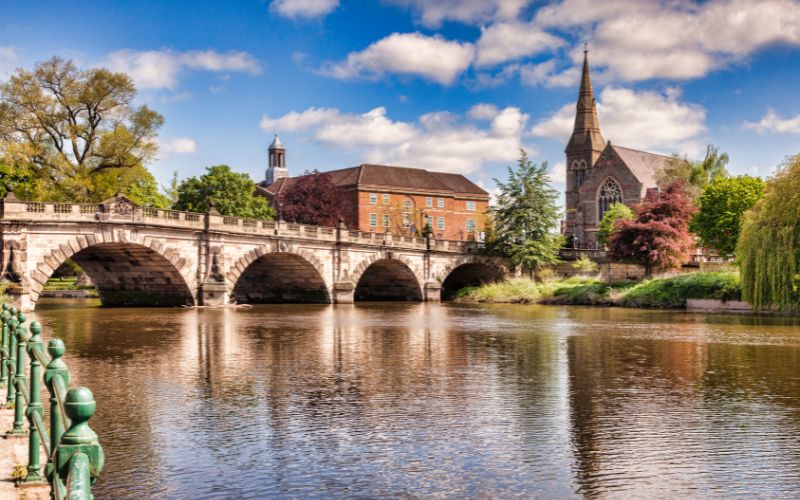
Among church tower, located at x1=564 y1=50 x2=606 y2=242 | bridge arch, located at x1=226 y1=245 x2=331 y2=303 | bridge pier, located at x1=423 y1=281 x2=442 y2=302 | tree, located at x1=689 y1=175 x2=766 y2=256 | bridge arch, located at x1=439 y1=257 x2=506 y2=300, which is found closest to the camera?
bridge arch, located at x1=226 y1=245 x2=331 y2=303

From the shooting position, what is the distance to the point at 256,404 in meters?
13.1

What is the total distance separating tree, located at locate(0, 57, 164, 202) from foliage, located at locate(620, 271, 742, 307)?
32873 millimetres

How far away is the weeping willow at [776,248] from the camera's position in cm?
3372

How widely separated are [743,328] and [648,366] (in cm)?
1357

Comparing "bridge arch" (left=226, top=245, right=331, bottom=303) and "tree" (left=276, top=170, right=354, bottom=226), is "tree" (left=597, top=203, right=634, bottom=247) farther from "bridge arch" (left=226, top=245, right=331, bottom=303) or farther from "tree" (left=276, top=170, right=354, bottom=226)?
"bridge arch" (left=226, top=245, right=331, bottom=303)

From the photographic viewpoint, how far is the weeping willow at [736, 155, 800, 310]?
33.7 meters

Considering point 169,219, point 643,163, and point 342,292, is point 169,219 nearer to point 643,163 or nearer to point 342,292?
point 342,292

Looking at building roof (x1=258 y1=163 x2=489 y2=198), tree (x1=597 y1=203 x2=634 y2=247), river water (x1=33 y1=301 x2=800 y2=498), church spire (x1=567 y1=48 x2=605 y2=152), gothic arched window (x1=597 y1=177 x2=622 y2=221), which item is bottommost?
river water (x1=33 y1=301 x2=800 y2=498)

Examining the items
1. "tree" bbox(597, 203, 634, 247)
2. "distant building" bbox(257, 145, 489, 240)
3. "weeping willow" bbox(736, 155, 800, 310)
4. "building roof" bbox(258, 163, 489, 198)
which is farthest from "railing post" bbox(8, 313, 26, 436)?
"building roof" bbox(258, 163, 489, 198)

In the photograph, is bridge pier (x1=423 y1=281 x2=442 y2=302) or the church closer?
A: bridge pier (x1=423 y1=281 x2=442 y2=302)

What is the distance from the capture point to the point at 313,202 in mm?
78875

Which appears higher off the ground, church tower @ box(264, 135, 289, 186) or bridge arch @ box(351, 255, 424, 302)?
church tower @ box(264, 135, 289, 186)

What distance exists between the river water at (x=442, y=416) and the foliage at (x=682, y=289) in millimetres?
19750

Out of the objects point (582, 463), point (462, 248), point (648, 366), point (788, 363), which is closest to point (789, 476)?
point (582, 463)
